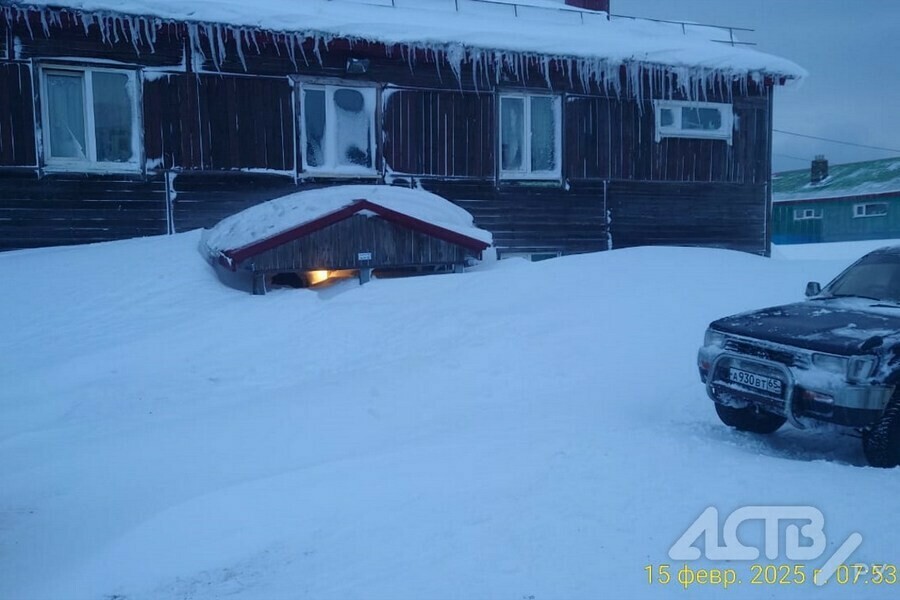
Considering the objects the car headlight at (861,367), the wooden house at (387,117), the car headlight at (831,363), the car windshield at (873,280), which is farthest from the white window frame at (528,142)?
the car headlight at (861,367)

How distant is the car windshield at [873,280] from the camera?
6008 millimetres

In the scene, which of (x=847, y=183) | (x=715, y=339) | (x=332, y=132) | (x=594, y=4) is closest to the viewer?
(x=715, y=339)

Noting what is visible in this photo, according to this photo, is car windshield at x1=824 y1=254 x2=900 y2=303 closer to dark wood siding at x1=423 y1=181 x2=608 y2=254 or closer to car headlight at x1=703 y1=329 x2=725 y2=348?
car headlight at x1=703 y1=329 x2=725 y2=348

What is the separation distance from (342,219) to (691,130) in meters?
8.36

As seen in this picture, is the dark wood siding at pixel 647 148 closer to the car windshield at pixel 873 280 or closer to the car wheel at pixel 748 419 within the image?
the car windshield at pixel 873 280

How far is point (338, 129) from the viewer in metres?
12.7

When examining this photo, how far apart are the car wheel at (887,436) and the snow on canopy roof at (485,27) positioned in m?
9.48

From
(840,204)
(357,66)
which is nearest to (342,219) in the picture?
(357,66)

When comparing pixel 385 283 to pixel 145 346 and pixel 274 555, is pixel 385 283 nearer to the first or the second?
pixel 145 346

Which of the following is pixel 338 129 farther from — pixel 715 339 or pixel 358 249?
pixel 715 339

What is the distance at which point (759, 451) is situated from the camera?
5.48 m

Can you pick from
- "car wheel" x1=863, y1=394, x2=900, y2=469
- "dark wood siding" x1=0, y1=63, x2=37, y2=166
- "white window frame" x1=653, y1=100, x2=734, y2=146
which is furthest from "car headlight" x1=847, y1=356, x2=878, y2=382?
"dark wood siding" x1=0, y1=63, x2=37, y2=166

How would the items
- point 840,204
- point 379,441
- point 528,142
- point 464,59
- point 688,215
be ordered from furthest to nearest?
1. point 840,204
2. point 688,215
3. point 528,142
4. point 464,59
5. point 379,441

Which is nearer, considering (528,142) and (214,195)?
(214,195)
